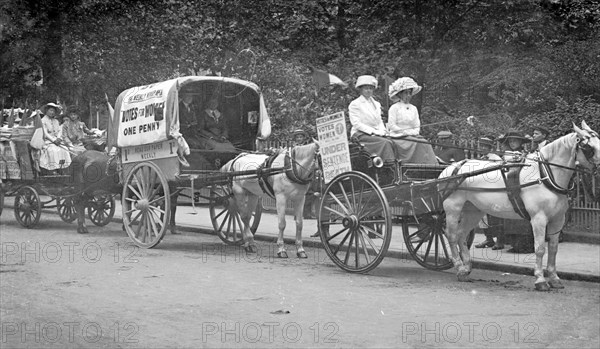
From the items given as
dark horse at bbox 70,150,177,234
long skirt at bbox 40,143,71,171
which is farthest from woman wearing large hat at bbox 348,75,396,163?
long skirt at bbox 40,143,71,171

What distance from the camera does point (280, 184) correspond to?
1286cm

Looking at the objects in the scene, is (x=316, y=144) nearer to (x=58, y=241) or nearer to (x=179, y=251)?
(x=179, y=251)

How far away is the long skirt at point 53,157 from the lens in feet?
55.2

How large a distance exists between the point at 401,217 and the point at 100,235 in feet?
21.1

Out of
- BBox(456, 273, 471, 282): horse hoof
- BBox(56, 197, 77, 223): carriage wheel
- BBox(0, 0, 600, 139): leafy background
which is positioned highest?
BBox(0, 0, 600, 139): leafy background

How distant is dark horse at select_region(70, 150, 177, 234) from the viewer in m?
15.9

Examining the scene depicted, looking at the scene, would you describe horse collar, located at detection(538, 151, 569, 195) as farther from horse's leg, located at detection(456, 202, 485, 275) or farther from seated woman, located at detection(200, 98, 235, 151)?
seated woman, located at detection(200, 98, 235, 151)

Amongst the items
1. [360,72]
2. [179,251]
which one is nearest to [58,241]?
[179,251]

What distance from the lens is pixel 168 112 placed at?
13148 millimetres

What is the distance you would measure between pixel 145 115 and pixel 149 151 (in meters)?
0.58

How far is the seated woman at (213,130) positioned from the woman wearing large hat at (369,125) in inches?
128

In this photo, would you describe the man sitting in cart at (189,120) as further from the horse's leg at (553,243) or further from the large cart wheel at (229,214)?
the horse's leg at (553,243)

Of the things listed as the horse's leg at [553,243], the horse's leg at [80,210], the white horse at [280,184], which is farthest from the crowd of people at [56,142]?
the horse's leg at [553,243]

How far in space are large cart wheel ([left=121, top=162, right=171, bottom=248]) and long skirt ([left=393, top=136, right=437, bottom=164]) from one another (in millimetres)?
3764
